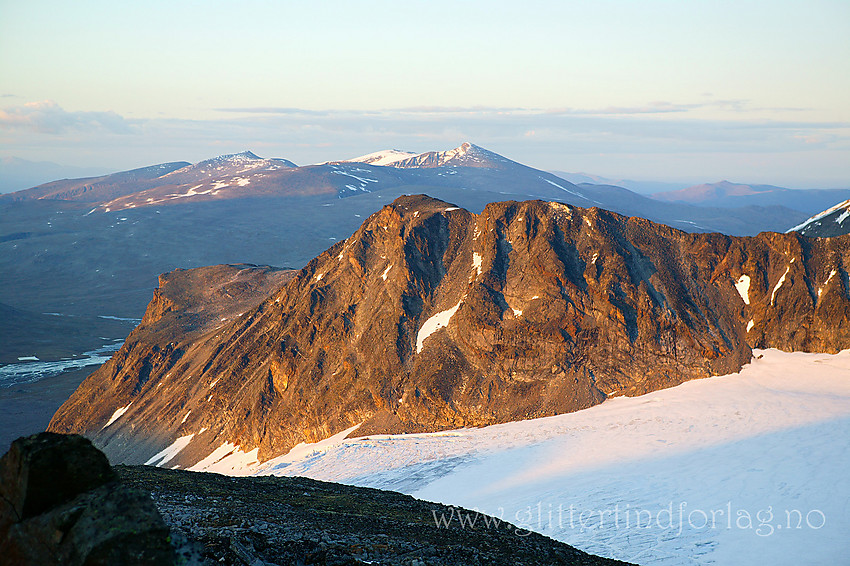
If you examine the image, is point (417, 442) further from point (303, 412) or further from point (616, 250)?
point (616, 250)

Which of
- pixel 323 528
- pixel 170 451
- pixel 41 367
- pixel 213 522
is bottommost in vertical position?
pixel 41 367

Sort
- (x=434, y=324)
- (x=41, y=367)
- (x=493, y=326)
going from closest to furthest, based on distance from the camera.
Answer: (x=493, y=326)
(x=434, y=324)
(x=41, y=367)

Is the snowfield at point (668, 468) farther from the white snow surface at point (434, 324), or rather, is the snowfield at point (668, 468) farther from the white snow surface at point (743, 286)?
the white snow surface at point (434, 324)

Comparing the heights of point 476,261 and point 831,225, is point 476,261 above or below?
below

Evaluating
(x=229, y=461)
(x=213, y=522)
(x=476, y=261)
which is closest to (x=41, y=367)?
(x=229, y=461)

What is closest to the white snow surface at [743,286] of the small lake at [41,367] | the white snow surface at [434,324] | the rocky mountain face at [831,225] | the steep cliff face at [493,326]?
the steep cliff face at [493,326]

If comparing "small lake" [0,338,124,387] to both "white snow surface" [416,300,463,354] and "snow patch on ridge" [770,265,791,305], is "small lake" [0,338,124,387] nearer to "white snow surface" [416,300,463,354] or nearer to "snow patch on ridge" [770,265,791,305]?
"white snow surface" [416,300,463,354]

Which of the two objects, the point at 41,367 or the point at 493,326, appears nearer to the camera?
the point at 493,326

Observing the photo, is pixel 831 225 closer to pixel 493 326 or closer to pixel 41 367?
pixel 493 326

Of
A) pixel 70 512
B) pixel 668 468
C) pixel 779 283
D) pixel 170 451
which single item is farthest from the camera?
pixel 170 451
